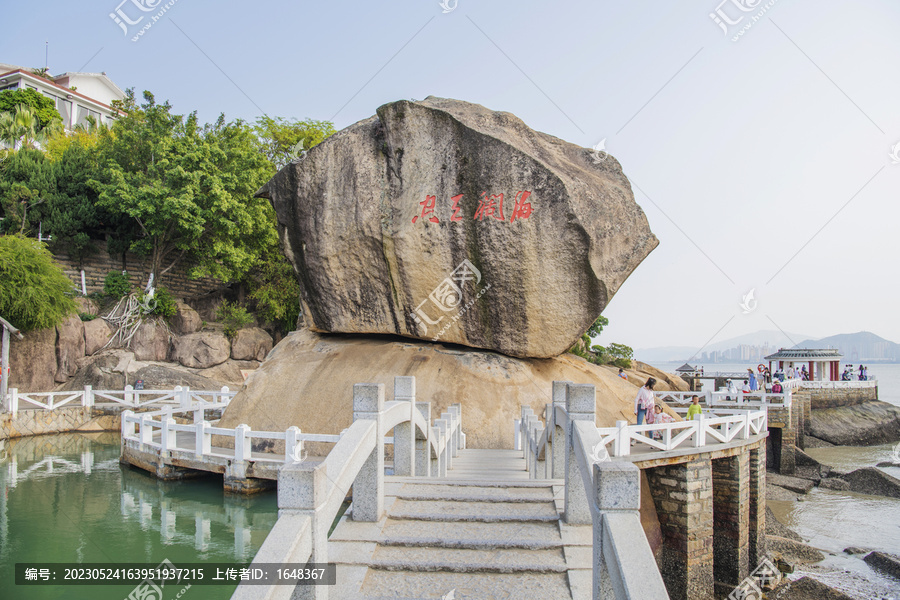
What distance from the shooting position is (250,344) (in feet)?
94.1

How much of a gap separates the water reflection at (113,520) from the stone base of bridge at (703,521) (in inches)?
297

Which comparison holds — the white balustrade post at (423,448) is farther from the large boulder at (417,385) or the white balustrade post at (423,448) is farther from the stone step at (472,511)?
the large boulder at (417,385)

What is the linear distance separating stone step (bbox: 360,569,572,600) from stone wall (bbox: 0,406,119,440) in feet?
71.7

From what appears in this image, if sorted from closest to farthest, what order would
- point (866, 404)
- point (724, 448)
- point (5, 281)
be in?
point (724, 448) → point (5, 281) → point (866, 404)

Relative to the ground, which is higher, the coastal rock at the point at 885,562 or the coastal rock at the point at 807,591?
the coastal rock at the point at 807,591

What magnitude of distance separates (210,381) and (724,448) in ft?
69.1

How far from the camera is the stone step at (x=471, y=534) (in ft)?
14.8

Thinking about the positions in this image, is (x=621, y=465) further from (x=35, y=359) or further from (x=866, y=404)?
(x=866, y=404)

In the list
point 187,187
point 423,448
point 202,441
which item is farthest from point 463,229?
point 187,187

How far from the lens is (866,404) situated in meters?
34.8

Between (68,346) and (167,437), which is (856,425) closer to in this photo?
(167,437)

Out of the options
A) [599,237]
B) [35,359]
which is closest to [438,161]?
[599,237]

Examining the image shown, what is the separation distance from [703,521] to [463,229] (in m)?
7.87

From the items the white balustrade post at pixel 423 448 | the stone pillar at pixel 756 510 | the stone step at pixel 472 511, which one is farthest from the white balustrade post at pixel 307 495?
the stone pillar at pixel 756 510
